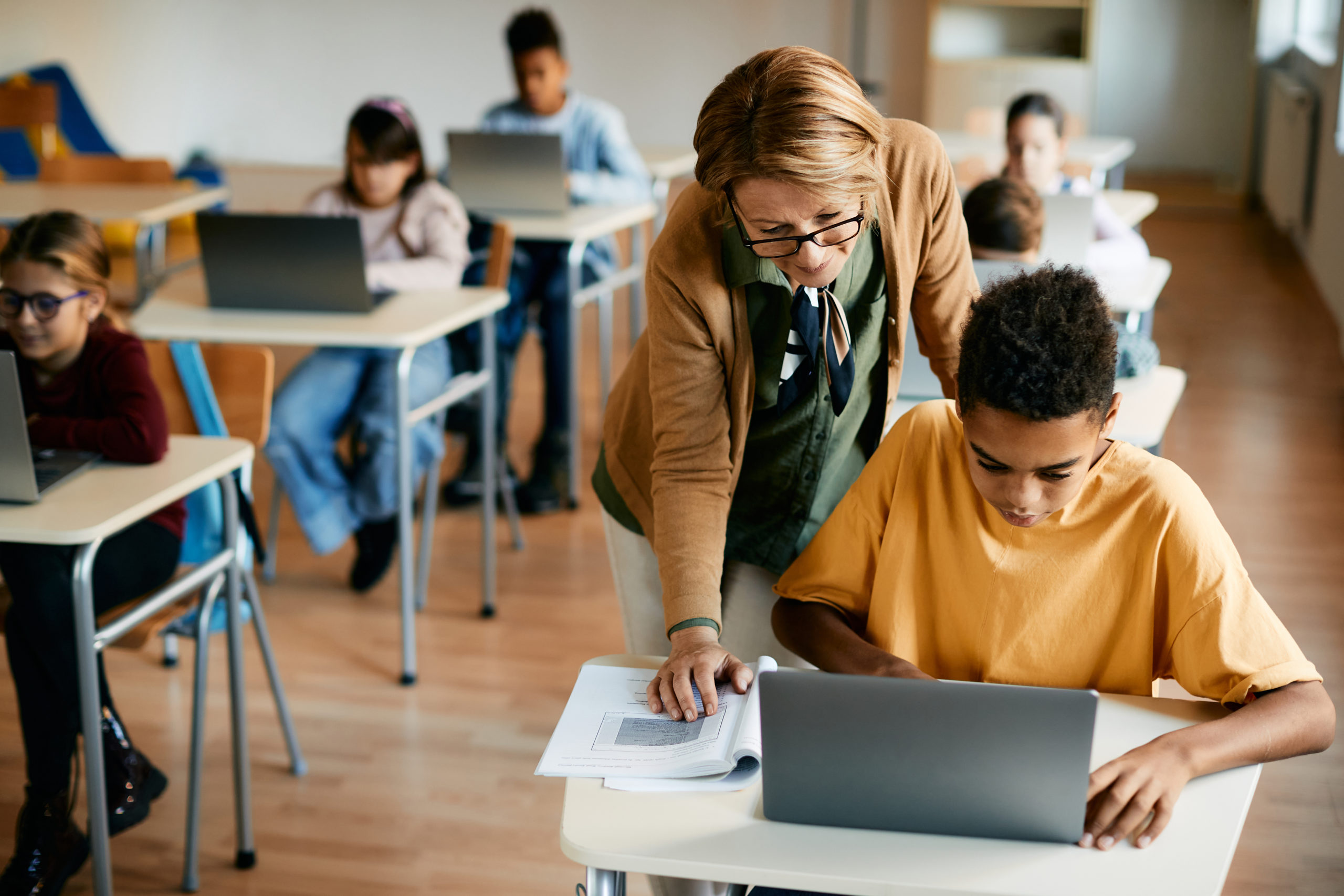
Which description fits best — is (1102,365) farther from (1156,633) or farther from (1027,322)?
(1156,633)

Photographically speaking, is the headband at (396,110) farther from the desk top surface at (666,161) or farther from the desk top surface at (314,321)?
the desk top surface at (666,161)

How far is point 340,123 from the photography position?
912cm

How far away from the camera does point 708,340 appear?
1.30 m

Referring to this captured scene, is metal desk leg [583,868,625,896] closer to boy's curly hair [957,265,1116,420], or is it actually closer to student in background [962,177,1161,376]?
boy's curly hair [957,265,1116,420]

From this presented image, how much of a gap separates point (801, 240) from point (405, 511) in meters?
1.55

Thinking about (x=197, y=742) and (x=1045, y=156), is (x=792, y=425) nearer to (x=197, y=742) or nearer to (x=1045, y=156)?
(x=197, y=742)

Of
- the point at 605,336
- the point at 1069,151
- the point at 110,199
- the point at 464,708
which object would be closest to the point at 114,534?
the point at 464,708

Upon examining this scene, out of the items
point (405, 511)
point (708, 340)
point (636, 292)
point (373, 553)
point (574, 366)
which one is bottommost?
point (373, 553)

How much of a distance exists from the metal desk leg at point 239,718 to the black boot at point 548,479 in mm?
1512

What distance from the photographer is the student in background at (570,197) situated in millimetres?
3516

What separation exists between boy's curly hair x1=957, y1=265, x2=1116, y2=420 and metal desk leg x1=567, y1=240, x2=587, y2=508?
225 centimetres

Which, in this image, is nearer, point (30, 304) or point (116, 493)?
point (116, 493)

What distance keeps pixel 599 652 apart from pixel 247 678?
0.70m

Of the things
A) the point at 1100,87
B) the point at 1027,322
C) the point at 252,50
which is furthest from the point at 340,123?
the point at 1027,322
